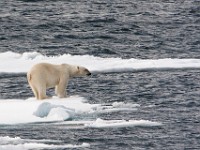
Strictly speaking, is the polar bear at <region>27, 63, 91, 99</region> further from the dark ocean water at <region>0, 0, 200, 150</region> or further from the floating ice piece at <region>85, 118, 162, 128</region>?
the floating ice piece at <region>85, 118, 162, 128</region>

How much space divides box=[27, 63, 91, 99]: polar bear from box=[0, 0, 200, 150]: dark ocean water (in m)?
0.64

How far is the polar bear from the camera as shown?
21.7m

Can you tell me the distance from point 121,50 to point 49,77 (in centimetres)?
932

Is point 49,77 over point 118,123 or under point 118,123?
over

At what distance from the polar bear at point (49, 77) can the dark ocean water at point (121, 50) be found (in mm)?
640

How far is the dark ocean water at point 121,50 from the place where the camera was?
1845 cm

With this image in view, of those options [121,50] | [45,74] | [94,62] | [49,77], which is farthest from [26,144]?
[121,50]

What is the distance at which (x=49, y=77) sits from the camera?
22125 mm

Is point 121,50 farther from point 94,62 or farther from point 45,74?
point 45,74

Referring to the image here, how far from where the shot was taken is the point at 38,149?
17266 millimetres

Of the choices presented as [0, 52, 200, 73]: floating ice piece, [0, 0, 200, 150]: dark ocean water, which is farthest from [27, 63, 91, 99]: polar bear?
[0, 52, 200, 73]: floating ice piece

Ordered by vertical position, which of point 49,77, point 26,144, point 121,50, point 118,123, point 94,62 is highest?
point 121,50

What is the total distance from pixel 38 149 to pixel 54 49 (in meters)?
14.5

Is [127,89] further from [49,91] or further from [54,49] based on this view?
[54,49]
